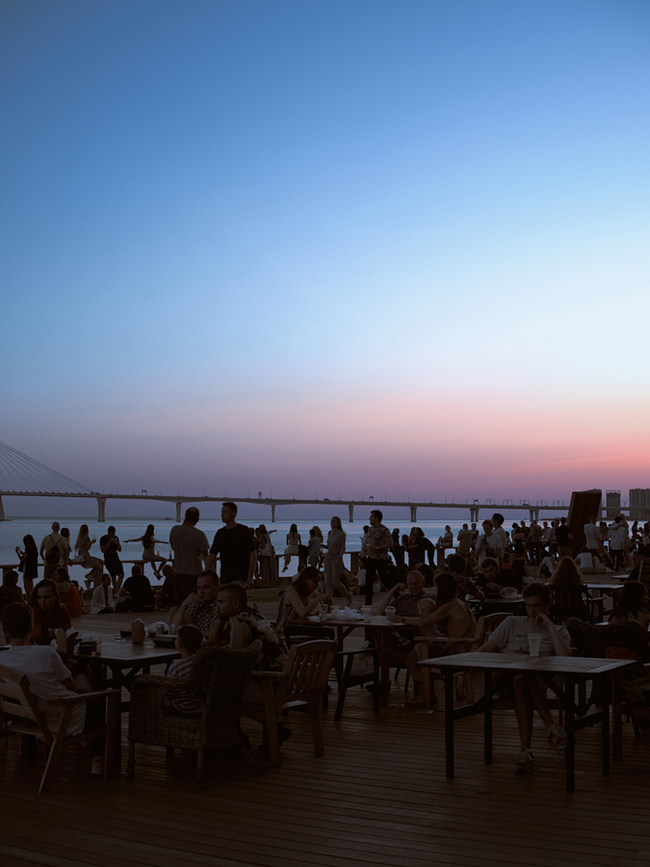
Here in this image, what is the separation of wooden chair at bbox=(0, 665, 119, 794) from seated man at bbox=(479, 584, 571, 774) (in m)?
2.20

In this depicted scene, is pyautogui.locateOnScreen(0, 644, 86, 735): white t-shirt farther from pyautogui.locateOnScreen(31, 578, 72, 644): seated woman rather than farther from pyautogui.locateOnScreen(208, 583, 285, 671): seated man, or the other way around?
pyautogui.locateOnScreen(31, 578, 72, 644): seated woman

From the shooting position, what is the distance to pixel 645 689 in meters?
5.23

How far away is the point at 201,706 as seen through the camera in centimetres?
463

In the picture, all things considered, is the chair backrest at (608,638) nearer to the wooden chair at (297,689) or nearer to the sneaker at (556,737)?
the sneaker at (556,737)

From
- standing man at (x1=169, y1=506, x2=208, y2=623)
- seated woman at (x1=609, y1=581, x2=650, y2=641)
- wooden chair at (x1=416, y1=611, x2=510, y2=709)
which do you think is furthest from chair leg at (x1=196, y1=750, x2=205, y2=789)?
standing man at (x1=169, y1=506, x2=208, y2=623)

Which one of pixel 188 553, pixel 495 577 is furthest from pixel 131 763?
pixel 495 577

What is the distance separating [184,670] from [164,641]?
741 mm

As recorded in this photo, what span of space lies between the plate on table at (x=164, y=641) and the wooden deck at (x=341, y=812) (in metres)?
0.64

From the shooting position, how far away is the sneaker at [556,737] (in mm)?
5405

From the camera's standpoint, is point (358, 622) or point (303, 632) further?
point (303, 632)

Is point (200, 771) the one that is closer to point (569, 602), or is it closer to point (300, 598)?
point (300, 598)

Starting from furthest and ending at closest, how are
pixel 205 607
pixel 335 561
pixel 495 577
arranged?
pixel 335 561, pixel 495 577, pixel 205 607

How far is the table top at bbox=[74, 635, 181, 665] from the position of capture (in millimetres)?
4961

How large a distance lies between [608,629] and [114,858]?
3.31m
